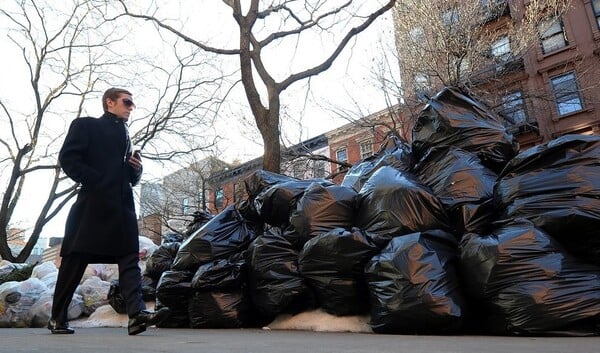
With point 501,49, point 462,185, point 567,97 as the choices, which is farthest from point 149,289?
point 567,97

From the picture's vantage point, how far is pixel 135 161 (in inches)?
105

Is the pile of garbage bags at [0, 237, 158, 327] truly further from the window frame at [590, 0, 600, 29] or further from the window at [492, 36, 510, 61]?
the window frame at [590, 0, 600, 29]

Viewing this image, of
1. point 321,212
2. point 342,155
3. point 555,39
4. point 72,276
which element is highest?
point 555,39

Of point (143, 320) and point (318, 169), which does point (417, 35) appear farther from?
point (143, 320)

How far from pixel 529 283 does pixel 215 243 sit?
7.35ft

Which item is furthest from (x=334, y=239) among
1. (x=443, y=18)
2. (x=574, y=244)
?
(x=443, y=18)

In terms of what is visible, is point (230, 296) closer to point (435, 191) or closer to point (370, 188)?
point (370, 188)

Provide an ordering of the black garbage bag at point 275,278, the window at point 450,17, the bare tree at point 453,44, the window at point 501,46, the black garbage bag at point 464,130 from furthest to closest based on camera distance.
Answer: the window at point 501,46 < the window at point 450,17 < the bare tree at point 453,44 < the black garbage bag at point 464,130 < the black garbage bag at point 275,278

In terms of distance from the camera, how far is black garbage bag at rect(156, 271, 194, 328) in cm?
332

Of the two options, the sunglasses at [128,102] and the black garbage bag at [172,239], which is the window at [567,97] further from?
the sunglasses at [128,102]

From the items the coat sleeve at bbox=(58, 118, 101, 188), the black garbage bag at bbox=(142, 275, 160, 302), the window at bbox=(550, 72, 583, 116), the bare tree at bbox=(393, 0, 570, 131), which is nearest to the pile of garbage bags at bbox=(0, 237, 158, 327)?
the black garbage bag at bbox=(142, 275, 160, 302)

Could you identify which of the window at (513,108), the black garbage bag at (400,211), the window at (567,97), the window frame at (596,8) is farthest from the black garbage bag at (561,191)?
the window frame at (596,8)

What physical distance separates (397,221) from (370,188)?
373 millimetres

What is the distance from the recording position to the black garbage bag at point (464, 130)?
292cm
